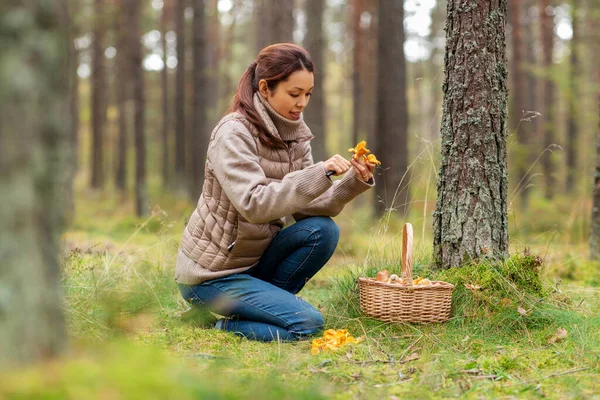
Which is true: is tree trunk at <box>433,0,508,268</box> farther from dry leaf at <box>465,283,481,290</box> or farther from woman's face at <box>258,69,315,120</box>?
woman's face at <box>258,69,315,120</box>

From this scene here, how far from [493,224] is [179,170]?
527 inches

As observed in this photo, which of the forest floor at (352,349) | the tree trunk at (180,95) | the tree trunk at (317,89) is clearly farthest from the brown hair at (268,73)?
the tree trunk at (180,95)

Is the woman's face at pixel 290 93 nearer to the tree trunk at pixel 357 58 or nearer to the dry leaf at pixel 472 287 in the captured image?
the dry leaf at pixel 472 287

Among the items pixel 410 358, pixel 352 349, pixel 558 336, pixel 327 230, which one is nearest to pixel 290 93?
pixel 327 230

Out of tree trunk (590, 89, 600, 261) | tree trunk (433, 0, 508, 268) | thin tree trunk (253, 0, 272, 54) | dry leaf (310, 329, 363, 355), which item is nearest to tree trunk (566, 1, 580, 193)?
thin tree trunk (253, 0, 272, 54)

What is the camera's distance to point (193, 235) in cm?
336

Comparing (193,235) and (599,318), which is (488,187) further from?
(193,235)

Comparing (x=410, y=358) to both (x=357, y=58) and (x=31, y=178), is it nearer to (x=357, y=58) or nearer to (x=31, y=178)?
(x=31, y=178)

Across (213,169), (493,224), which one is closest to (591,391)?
(493,224)

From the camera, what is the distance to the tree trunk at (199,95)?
38.5ft

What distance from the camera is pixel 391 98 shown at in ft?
28.6

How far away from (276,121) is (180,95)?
12.2m

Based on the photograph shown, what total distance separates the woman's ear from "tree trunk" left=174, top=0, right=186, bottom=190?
1178cm

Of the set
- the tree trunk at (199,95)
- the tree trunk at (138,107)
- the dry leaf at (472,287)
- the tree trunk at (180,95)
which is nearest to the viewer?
the dry leaf at (472,287)
